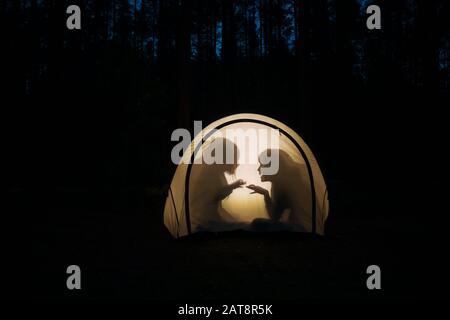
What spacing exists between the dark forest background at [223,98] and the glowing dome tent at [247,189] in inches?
115

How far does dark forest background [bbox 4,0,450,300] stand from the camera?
36.1ft

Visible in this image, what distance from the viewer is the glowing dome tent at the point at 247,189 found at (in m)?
6.16

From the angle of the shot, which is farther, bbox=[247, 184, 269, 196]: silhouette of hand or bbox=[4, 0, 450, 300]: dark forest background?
bbox=[4, 0, 450, 300]: dark forest background

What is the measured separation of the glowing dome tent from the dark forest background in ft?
9.58

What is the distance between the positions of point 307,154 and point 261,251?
2.03 metres

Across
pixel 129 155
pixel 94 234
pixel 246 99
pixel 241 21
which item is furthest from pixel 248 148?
pixel 241 21

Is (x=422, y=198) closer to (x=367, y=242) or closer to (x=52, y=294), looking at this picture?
(x=367, y=242)

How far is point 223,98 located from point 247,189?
15.5m

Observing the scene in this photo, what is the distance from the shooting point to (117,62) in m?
11.1

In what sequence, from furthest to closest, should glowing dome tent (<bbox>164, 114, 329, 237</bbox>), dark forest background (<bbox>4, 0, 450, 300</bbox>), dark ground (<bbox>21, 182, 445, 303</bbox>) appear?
1. dark forest background (<bbox>4, 0, 450, 300</bbox>)
2. glowing dome tent (<bbox>164, 114, 329, 237</bbox>)
3. dark ground (<bbox>21, 182, 445, 303</bbox>)
